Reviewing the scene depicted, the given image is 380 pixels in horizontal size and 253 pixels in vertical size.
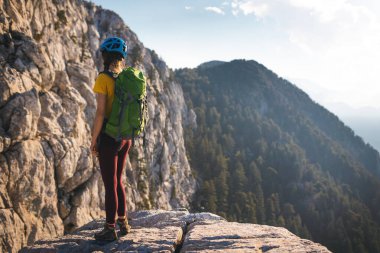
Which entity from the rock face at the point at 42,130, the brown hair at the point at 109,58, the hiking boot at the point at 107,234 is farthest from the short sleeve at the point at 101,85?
the rock face at the point at 42,130

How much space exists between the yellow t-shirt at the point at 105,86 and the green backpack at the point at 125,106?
0.41ft

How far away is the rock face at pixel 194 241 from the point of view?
6.97 m

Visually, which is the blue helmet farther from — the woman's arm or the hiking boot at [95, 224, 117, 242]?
the hiking boot at [95, 224, 117, 242]

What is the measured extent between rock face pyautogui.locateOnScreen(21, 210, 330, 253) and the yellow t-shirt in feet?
12.2

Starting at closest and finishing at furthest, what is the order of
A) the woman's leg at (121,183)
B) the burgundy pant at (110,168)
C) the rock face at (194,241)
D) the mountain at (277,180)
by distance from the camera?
1. the rock face at (194,241)
2. the burgundy pant at (110,168)
3. the woman's leg at (121,183)
4. the mountain at (277,180)

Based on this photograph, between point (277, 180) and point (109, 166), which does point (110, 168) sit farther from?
point (277, 180)

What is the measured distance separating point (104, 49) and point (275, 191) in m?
147

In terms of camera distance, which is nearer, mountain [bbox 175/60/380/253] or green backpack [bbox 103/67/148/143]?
green backpack [bbox 103/67/148/143]

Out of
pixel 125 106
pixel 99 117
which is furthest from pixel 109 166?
pixel 125 106

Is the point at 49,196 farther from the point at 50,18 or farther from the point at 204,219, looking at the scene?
the point at 50,18

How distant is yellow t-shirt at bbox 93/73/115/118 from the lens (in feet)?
23.0

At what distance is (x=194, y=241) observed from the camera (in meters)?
7.52

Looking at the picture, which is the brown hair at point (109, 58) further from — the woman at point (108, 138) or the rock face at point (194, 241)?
the rock face at point (194, 241)

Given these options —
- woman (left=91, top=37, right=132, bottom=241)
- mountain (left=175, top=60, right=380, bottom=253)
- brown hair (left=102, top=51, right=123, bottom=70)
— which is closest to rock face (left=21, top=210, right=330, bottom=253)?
woman (left=91, top=37, right=132, bottom=241)
